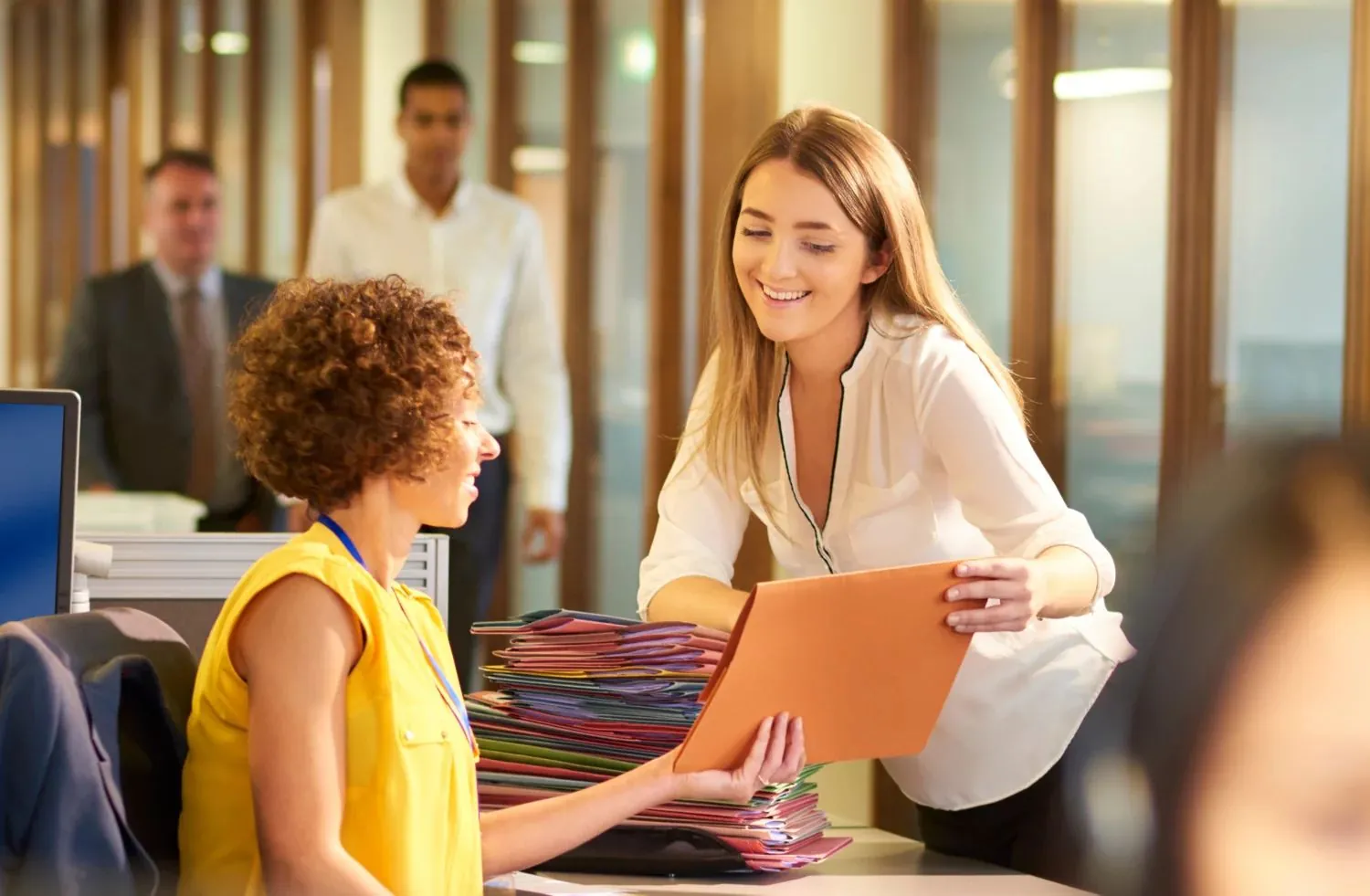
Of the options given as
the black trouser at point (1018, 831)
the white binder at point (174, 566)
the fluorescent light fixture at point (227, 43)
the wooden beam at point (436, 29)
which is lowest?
the black trouser at point (1018, 831)

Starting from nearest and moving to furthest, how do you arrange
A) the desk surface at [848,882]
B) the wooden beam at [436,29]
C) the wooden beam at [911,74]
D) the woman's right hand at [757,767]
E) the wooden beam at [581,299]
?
1. the woman's right hand at [757,767]
2. the desk surface at [848,882]
3. the wooden beam at [911,74]
4. the wooden beam at [581,299]
5. the wooden beam at [436,29]

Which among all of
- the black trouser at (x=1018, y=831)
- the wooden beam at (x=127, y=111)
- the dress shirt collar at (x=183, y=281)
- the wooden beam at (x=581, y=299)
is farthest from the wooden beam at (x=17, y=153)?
the black trouser at (x=1018, y=831)

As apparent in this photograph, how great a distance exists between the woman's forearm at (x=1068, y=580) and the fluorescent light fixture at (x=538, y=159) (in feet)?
11.6

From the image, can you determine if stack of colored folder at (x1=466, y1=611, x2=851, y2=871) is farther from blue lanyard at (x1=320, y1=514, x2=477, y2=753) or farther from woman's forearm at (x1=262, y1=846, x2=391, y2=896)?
woman's forearm at (x1=262, y1=846, x2=391, y2=896)

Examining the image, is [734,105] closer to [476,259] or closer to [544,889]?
[476,259]

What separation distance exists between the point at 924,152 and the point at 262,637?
2300 mm

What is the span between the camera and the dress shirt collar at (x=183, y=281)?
186 inches

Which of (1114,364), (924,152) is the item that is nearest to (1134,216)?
(1114,364)

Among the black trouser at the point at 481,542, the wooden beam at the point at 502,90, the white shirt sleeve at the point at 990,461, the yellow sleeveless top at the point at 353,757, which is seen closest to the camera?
the yellow sleeveless top at the point at 353,757

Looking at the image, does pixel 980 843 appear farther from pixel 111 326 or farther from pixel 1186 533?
pixel 111 326

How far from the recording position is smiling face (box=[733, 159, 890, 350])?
1874 millimetres

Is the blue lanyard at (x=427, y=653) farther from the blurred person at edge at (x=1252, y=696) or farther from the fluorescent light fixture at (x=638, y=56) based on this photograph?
the fluorescent light fixture at (x=638, y=56)

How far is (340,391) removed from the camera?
1321 mm

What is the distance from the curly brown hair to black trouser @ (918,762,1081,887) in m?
0.90
